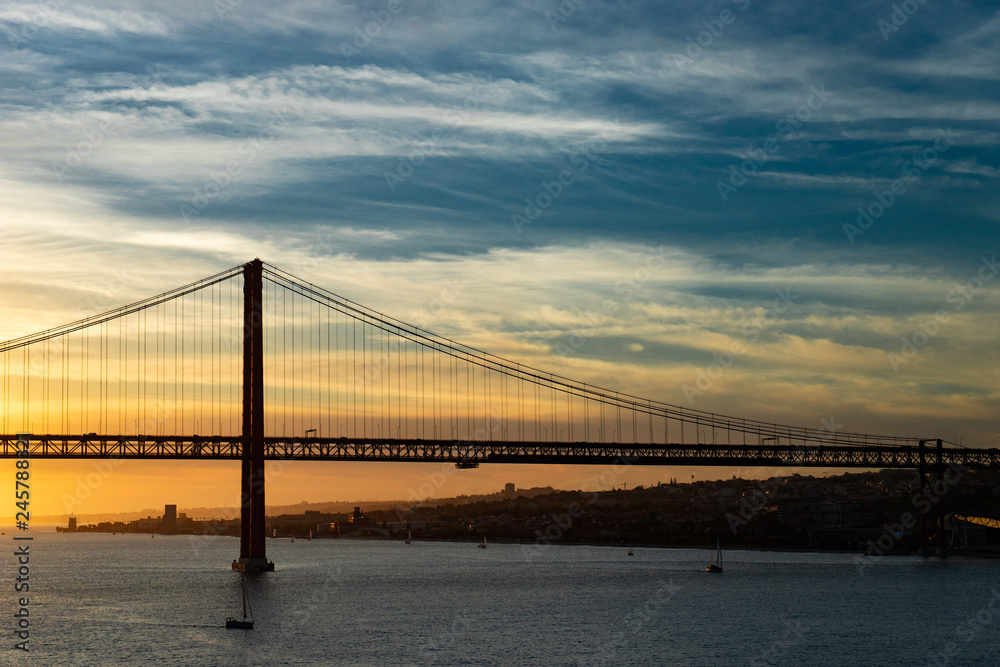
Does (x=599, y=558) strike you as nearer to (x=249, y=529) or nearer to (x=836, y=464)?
(x=836, y=464)

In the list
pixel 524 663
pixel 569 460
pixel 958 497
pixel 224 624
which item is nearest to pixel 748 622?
pixel 524 663

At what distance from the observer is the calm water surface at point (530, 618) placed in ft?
177

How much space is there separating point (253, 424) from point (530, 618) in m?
27.0

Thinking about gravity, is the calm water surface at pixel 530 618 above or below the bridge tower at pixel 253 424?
below

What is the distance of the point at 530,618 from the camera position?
68812mm

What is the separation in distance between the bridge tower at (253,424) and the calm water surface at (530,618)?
3.10 meters

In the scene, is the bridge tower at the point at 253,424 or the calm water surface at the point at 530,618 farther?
the bridge tower at the point at 253,424

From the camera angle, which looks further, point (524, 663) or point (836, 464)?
point (836, 464)

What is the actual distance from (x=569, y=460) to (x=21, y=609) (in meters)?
48.6

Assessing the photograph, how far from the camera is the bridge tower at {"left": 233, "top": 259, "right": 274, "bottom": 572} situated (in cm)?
8138

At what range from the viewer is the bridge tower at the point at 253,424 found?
81.4 m

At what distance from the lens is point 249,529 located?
8344cm

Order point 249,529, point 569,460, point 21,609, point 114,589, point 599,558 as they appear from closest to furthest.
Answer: point 21,609, point 249,529, point 114,589, point 569,460, point 599,558

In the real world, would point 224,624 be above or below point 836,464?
below
